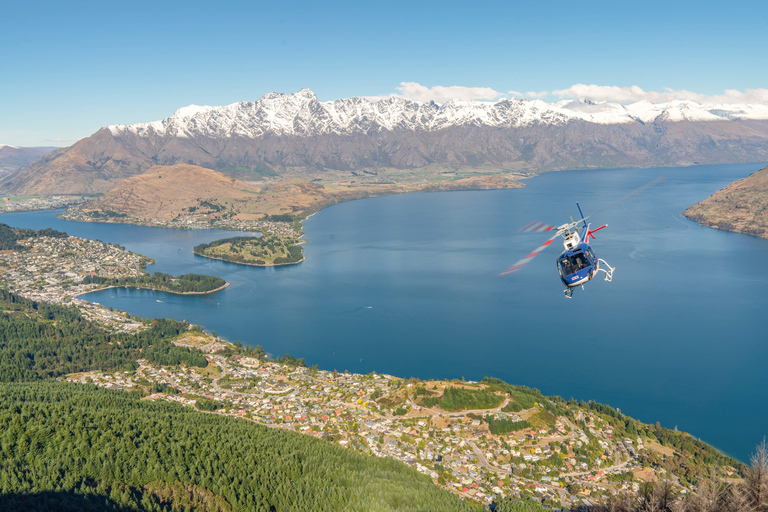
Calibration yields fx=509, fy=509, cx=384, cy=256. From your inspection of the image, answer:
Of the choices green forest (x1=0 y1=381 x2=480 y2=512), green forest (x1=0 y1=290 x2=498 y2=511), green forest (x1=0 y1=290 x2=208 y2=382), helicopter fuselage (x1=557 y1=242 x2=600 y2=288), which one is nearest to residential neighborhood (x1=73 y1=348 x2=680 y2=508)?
green forest (x1=0 y1=290 x2=498 y2=511)

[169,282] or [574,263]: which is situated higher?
[574,263]

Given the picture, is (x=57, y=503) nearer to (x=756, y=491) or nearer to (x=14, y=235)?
(x=756, y=491)

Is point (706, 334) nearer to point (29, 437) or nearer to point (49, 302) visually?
point (29, 437)

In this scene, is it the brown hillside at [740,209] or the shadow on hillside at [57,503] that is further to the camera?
the brown hillside at [740,209]

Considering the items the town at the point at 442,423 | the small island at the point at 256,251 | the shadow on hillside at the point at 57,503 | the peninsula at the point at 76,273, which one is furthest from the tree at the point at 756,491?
the small island at the point at 256,251

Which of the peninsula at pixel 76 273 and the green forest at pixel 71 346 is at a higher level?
the peninsula at pixel 76 273

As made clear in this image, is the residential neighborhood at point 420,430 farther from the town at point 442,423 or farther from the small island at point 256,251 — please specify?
the small island at point 256,251

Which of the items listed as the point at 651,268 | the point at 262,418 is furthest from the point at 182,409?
the point at 651,268

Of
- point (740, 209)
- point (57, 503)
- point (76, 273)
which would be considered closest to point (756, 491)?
point (57, 503)
